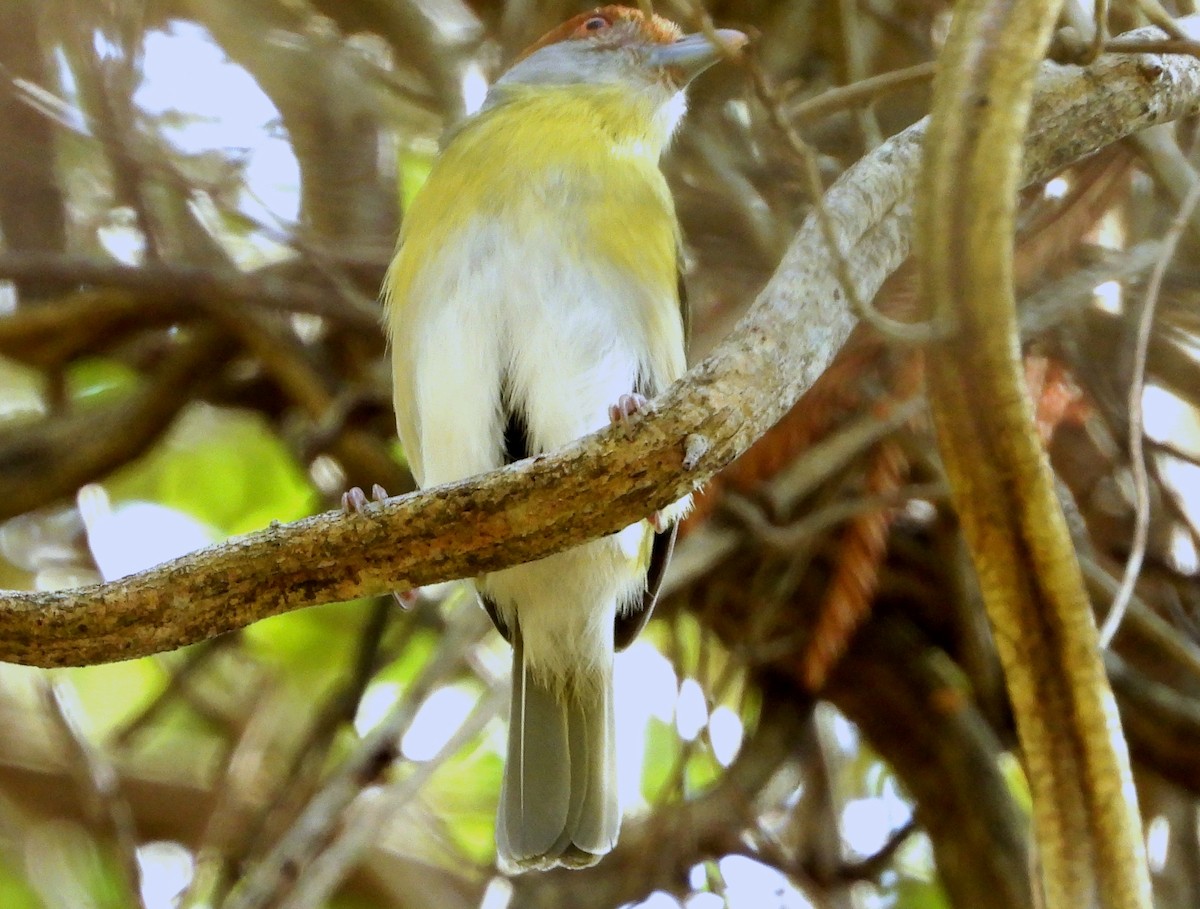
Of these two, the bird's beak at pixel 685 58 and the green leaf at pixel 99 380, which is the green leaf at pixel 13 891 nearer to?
the green leaf at pixel 99 380

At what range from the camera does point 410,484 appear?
11.5 feet

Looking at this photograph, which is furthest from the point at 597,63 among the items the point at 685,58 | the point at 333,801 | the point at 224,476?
the point at 333,801

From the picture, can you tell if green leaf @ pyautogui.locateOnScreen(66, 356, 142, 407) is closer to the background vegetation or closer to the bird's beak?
the background vegetation

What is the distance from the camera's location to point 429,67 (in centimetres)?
358

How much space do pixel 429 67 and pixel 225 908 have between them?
78.8 inches

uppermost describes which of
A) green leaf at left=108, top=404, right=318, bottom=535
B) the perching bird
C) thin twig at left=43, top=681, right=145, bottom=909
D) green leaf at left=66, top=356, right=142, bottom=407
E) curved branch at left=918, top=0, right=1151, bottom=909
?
green leaf at left=66, top=356, right=142, bottom=407

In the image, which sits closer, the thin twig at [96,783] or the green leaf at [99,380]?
the thin twig at [96,783]

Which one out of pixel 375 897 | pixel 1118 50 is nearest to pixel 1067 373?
pixel 1118 50

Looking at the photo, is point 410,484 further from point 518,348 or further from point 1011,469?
point 1011,469

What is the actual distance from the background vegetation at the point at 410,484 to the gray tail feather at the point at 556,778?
0.11 meters

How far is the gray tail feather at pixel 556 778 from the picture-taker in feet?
8.98

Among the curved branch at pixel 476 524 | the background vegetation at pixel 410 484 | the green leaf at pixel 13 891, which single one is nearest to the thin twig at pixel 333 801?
the background vegetation at pixel 410 484

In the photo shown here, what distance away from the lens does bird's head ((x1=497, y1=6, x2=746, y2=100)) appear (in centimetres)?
320

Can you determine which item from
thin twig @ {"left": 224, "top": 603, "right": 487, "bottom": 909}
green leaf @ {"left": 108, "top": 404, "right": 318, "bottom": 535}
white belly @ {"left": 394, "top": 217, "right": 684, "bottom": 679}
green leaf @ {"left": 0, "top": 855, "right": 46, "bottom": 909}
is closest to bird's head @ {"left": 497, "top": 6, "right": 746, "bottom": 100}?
white belly @ {"left": 394, "top": 217, "right": 684, "bottom": 679}
